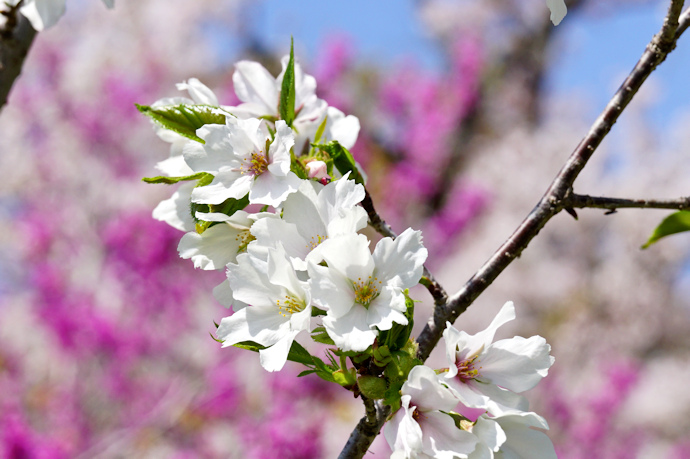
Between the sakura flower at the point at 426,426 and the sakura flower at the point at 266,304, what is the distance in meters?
0.11

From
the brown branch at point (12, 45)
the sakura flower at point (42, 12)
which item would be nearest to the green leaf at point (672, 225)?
the sakura flower at point (42, 12)

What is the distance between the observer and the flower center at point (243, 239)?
0.61 meters

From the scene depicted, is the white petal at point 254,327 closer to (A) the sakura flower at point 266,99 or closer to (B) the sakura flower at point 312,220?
(B) the sakura flower at point 312,220

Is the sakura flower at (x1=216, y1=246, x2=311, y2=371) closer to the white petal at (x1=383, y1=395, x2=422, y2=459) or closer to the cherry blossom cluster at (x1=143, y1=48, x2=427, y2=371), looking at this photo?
the cherry blossom cluster at (x1=143, y1=48, x2=427, y2=371)

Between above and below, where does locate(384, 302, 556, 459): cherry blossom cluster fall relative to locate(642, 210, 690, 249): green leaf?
below

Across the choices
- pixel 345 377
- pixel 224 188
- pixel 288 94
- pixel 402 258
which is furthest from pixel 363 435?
pixel 288 94

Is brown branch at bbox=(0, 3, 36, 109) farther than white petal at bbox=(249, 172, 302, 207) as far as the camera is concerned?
Yes

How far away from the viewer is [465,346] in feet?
1.76

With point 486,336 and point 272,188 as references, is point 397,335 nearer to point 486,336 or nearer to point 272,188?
point 486,336

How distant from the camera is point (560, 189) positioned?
26.1 inches

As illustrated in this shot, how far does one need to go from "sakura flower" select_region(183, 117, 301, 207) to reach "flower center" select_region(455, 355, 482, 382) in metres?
0.23

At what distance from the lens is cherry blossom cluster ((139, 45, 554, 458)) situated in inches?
19.4

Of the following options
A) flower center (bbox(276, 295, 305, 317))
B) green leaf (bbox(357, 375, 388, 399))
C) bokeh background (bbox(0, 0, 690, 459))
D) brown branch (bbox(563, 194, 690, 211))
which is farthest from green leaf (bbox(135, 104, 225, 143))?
bokeh background (bbox(0, 0, 690, 459))

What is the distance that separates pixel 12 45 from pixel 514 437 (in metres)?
0.95
